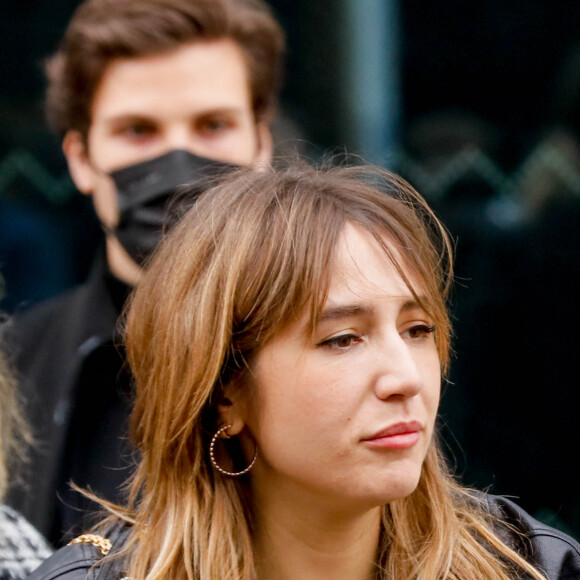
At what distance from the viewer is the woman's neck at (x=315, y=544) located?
220 cm

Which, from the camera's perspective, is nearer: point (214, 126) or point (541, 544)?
point (541, 544)

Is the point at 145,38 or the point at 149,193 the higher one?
the point at 145,38

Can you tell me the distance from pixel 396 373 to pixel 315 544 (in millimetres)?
465

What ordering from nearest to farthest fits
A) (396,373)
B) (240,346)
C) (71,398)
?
(396,373) → (240,346) → (71,398)

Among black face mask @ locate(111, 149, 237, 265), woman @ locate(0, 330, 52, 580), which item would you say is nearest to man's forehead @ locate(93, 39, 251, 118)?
black face mask @ locate(111, 149, 237, 265)

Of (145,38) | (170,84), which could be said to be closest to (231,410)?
(170,84)

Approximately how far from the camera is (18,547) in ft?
8.53

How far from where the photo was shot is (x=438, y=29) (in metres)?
4.00

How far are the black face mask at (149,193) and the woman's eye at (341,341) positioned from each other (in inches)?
47.3

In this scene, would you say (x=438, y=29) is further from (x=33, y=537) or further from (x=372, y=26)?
(x=33, y=537)

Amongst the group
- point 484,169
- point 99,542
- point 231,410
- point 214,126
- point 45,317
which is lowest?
point 45,317

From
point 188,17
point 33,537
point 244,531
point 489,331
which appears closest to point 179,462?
→ point 244,531

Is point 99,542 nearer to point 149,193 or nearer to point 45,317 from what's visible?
point 149,193

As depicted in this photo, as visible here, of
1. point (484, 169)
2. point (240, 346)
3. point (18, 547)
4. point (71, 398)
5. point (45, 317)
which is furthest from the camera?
point (484, 169)
